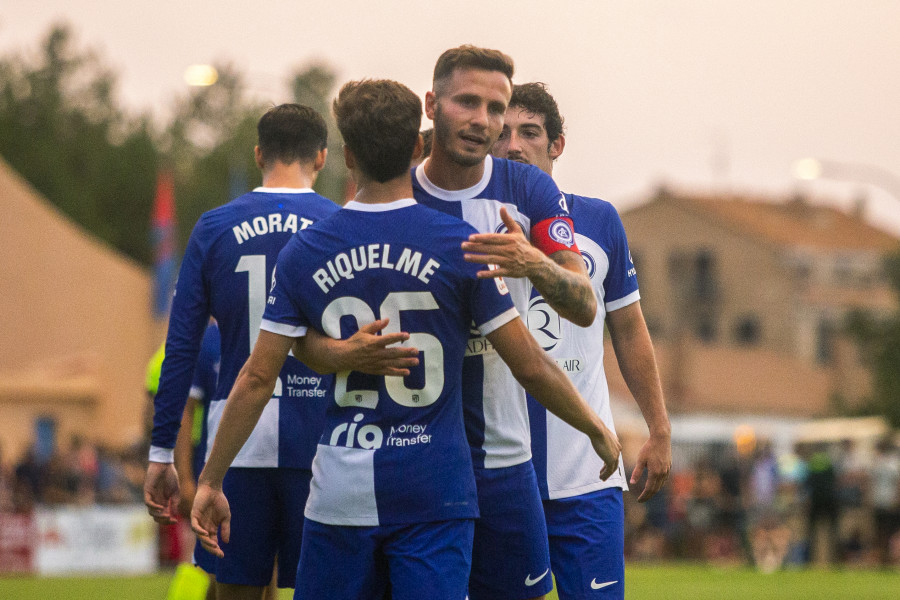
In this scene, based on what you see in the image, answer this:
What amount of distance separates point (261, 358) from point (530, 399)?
1601mm

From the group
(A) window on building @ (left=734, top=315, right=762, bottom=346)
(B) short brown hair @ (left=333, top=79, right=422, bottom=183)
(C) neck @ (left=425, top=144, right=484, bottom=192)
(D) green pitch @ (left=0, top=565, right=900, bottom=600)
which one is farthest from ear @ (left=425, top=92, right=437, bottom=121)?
(A) window on building @ (left=734, top=315, right=762, bottom=346)

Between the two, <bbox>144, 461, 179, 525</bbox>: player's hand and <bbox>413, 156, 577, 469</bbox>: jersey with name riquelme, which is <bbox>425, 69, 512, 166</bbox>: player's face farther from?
<bbox>144, 461, 179, 525</bbox>: player's hand

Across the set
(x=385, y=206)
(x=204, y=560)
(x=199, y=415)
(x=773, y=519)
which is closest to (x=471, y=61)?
(x=385, y=206)

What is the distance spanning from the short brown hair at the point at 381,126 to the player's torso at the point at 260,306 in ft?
4.90

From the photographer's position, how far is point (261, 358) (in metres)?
4.58

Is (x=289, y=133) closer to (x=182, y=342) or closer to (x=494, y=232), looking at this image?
(x=182, y=342)

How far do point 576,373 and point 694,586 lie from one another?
11.9 m

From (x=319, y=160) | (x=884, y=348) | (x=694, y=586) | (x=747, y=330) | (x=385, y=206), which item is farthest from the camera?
(x=747, y=330)

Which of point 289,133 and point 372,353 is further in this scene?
point 289,133

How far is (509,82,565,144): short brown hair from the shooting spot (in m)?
5.90

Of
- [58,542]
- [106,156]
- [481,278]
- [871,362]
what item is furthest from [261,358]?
[106,156]

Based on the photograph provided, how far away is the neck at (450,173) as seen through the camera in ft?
16.1

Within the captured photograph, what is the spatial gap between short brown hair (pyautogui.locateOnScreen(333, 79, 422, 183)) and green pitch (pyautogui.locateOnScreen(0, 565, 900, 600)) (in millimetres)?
9484

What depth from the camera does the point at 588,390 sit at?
18.9ft
